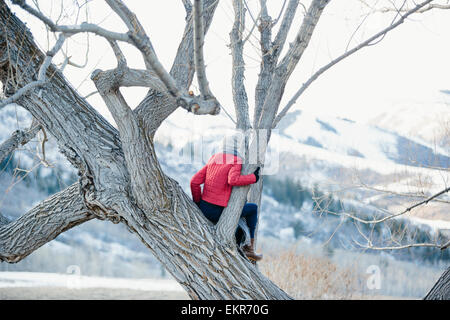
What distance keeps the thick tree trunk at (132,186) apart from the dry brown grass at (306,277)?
20.9ft

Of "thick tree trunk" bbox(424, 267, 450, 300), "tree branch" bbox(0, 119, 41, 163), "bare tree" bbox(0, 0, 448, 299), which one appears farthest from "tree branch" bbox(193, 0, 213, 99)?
"tree branch" bbox(0, 119, 41, 163)

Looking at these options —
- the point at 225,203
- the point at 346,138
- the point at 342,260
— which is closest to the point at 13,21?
the point at 225,203

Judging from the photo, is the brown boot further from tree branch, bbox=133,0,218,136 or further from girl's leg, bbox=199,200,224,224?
tree branch, bbox=133,0,218,136

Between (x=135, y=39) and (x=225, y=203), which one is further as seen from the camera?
(x=225, y=203)

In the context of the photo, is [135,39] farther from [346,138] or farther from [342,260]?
[346,138]

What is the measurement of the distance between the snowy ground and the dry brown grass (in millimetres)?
2750

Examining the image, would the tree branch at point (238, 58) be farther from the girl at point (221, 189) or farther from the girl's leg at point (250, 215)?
the girl's leg at point (250, 215)

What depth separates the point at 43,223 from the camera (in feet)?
11.9

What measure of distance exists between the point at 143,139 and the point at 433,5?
350 cm

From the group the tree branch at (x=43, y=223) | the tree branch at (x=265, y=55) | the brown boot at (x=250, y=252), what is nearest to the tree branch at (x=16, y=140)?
the tree branch at (x=43, y=223)

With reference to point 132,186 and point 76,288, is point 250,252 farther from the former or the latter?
point 76,288
